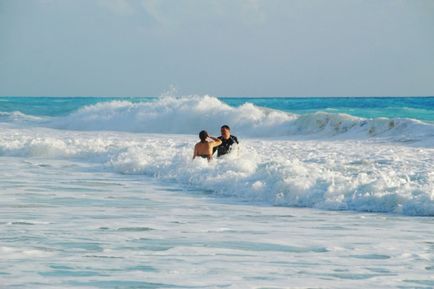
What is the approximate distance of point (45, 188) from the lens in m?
13.0

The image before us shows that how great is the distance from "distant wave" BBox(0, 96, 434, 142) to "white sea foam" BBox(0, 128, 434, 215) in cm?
818

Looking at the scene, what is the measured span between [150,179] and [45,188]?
3243 mm

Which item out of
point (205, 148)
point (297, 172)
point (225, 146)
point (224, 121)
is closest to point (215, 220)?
point (297, 172)

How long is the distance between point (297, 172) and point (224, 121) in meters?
27.4

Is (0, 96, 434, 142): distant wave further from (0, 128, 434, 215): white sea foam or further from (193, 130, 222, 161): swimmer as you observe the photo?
(193, 130, 222, 161): swimmer

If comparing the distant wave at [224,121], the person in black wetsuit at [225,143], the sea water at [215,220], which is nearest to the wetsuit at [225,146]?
the person in black wetsuit at [225,143]

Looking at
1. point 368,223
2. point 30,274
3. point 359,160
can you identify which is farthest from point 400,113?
point 30,274

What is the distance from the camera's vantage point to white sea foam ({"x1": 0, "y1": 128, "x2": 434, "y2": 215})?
37.5 ft

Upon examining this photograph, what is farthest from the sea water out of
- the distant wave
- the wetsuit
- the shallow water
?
the distant wave

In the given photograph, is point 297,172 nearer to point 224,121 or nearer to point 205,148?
point 205,148

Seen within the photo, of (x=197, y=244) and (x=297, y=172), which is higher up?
(x=297, y=172)

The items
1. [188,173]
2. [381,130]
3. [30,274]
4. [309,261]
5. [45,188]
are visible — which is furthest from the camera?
[381,130]

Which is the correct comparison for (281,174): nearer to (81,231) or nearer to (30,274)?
(81,231)

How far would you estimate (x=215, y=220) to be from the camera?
9.75 meters
